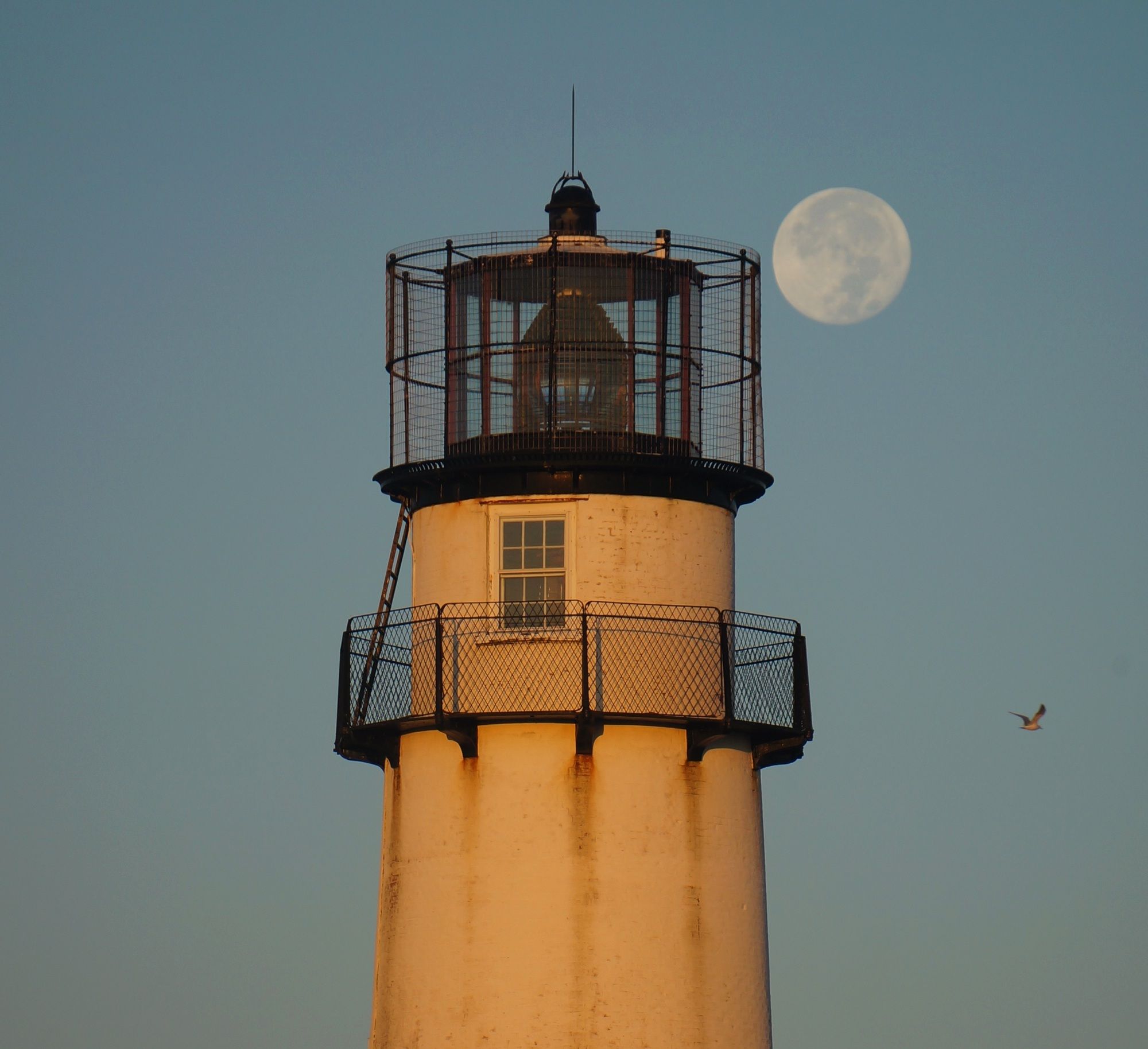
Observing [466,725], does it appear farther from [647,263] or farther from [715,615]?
[647,263]

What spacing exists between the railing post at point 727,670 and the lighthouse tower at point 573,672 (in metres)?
0.04

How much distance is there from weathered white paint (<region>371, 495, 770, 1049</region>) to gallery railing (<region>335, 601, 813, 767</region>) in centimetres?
31

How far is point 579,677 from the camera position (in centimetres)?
4631

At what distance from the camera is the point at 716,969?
46.6 metres

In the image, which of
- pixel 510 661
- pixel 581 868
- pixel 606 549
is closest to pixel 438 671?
pixel 510 661

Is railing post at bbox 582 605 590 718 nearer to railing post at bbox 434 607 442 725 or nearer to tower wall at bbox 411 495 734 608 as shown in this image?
tower wall at bbox 411 495 734 608

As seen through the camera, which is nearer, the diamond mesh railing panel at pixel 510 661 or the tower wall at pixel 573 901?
the tower wall at pixel 573 901

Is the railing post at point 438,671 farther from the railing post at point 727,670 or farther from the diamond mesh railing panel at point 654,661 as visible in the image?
the railing post at point 727,670

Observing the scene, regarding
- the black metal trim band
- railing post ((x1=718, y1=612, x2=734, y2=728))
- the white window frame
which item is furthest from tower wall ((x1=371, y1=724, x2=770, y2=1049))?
the black metal trim band

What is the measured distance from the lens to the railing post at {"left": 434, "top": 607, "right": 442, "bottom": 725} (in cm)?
4609

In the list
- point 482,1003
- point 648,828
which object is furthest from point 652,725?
point 482,1003

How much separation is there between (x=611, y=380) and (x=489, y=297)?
208cm

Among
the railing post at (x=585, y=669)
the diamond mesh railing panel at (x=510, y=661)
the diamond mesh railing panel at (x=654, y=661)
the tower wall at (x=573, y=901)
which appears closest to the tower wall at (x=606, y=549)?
the diamond mesh railing panel at (x=654, y=661)

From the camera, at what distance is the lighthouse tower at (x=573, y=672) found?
152 ft
